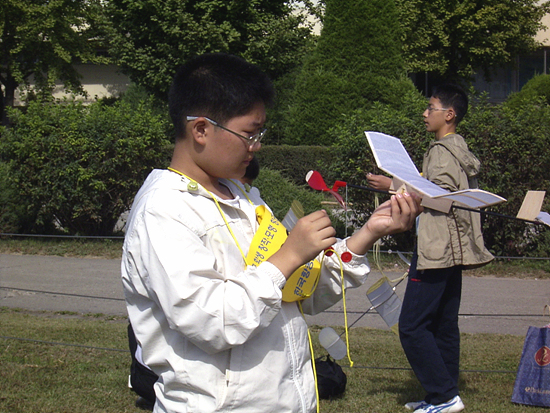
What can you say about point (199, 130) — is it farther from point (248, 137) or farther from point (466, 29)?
point (466, 29)

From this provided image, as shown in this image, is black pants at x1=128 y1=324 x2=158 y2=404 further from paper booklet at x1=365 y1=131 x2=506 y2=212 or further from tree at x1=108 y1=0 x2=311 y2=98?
tree at x1=108 y1=0 x2=311 y2=98

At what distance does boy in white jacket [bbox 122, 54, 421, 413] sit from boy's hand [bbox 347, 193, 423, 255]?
1.09 feet

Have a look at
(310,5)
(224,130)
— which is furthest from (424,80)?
(224,130)

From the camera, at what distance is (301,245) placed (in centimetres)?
179

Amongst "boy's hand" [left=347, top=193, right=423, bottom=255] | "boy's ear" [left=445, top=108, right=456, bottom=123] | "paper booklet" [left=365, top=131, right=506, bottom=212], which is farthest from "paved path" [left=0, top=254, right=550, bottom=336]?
"boy's hand" [left=347, top=193, right=423, bottom=255]

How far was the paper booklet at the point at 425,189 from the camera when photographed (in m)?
2.05

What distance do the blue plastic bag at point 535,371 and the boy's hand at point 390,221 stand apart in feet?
7.87

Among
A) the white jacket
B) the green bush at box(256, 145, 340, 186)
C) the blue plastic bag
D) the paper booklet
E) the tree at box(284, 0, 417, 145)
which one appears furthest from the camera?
the tree at box(284, 0, 417, 145)

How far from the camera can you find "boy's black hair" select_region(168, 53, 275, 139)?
1893mm

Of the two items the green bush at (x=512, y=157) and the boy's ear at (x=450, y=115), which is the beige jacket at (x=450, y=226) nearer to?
the boy's ear at (x=450, y=115)

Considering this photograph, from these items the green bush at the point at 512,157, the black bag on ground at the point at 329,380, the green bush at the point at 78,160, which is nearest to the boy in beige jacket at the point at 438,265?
the black bag on ground at the point at 329,380

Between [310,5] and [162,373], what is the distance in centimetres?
2871

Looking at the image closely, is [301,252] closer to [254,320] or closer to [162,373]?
[254,320]

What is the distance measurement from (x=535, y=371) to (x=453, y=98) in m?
1.88
